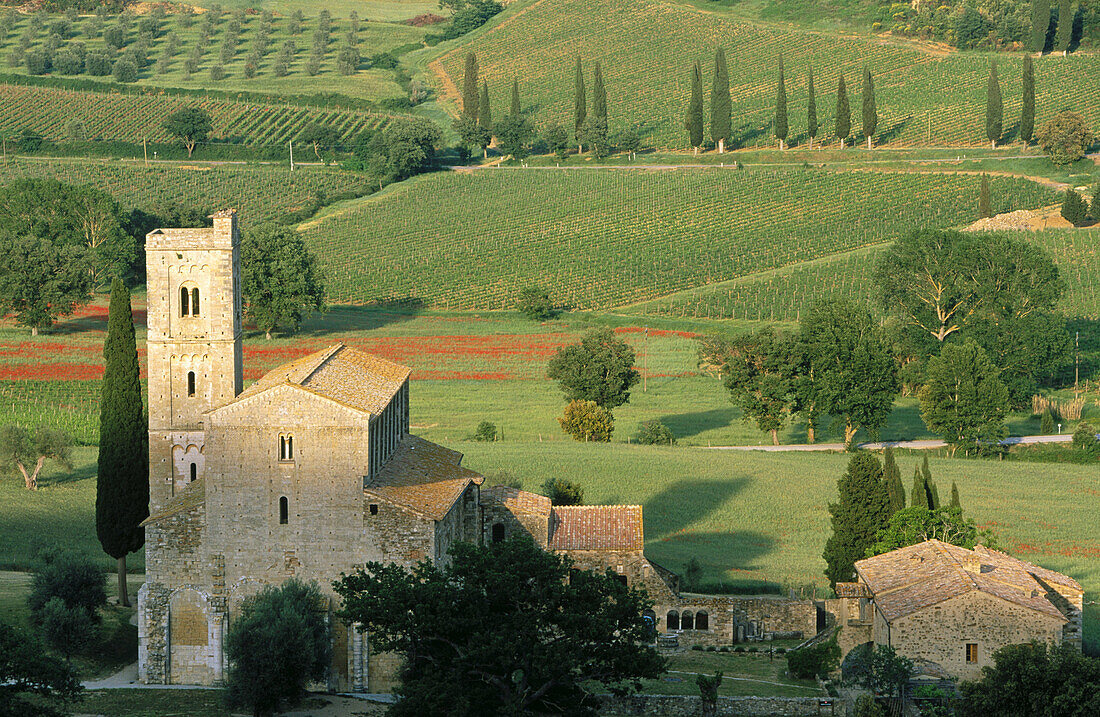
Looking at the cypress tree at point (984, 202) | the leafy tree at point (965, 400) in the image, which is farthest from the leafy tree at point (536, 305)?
the cypress tree at point (984, 202)

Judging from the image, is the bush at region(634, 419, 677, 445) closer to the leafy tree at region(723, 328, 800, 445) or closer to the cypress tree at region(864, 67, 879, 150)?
the leafy tree at region(723, 328, 800, 445)

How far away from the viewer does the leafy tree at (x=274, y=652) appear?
4250 cm

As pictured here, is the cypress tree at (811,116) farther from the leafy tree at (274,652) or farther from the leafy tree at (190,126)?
the leafy tree at (274,652)

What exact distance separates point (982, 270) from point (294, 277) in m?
53.8

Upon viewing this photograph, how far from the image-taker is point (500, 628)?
124 feet

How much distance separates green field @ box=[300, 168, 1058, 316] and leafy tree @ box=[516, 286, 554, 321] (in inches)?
253

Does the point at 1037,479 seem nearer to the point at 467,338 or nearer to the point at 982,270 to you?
the point at 982,270

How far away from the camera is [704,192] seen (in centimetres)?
16950

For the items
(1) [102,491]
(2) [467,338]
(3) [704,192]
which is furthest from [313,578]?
(3) [704,192]

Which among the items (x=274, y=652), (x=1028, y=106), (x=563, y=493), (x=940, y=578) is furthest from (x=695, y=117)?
(x=274, y=652)

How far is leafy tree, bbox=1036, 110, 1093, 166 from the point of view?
534 ft

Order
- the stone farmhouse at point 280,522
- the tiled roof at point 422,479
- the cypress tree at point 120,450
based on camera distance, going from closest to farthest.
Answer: the stone farmhouse at point 280,522 < the tiled roof at point 422,479 < the cypress tree at point 120,450

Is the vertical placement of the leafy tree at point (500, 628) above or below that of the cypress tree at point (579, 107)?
below

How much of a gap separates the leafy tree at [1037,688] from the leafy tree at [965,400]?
171 ft
